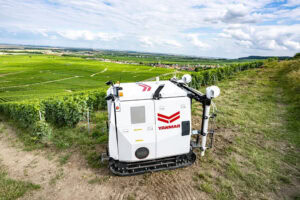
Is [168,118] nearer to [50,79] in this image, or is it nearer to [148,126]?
[148,126]

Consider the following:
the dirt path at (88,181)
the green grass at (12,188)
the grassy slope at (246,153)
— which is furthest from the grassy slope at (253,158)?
the green grass at (12,188)

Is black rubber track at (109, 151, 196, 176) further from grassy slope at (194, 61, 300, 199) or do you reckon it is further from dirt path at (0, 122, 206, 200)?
grassy slope at (194, 61, 300, 199)

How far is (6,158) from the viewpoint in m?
8.78

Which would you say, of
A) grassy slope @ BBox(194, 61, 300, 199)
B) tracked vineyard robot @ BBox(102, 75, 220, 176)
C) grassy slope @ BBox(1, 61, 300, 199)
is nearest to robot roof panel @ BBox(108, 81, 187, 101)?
tracked vineyard robot @ BBox(102, 75, 220, 176)

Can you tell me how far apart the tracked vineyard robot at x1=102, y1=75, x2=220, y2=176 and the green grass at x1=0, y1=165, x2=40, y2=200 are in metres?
3.29

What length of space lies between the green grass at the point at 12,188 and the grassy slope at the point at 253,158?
6833 millimetres

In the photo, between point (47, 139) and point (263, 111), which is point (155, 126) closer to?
point (47, 139)

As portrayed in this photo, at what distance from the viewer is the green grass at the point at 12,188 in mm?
6270

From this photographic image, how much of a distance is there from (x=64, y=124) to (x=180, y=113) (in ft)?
31.6

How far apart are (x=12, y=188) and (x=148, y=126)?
5847 millimetres

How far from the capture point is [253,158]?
343 inches

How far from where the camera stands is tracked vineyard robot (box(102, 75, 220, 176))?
22.3 feet

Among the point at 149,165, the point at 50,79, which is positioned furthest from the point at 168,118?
the point at 50,79

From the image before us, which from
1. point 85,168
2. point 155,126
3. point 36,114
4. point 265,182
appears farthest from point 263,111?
point 36,114
